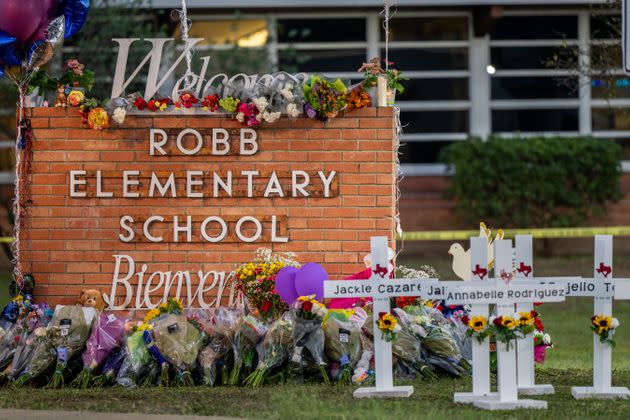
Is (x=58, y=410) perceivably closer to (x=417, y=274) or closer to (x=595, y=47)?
(x=417, y=274)

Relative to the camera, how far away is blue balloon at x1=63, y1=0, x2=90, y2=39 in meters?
9.96

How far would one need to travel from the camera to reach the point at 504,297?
293 inches

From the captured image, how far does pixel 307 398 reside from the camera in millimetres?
7742

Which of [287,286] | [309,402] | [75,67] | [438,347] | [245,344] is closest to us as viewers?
[309,402]

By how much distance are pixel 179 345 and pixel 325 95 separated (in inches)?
97.6

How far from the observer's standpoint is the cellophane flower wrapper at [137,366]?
8.66m

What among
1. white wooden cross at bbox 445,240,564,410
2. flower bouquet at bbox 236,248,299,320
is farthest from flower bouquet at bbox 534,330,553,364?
flower bouquet at bbox 236,248,299,320

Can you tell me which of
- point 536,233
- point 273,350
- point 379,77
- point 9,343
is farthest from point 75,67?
point 536,233

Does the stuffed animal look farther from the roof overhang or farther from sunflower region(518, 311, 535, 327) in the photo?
the roof overhang

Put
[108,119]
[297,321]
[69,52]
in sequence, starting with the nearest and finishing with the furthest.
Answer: [297,321] → [108,119] → [69,52]

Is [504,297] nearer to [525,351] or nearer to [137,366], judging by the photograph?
[525,351]

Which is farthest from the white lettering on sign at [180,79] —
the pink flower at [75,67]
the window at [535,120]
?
the window at [535,120]

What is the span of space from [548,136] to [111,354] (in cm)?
1262

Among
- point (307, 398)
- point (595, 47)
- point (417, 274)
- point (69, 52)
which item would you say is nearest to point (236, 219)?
point (417, 274)
